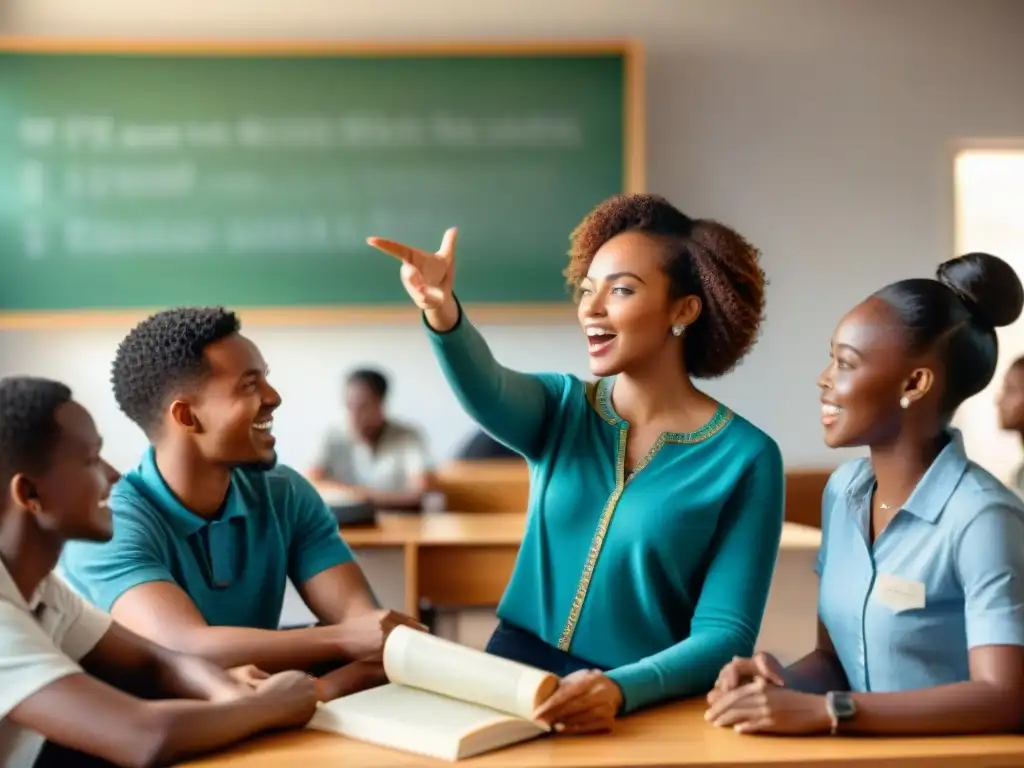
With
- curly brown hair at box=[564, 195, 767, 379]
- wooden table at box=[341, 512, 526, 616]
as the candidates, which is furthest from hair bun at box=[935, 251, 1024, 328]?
wooden table at box=[341, 512, 526, 616]

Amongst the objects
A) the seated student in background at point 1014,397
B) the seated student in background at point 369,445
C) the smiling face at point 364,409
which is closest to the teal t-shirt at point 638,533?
the seated student in background at point 1014,397

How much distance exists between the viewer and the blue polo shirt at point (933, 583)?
1.27m

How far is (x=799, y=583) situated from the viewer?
10.5 feet

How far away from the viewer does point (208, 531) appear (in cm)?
160

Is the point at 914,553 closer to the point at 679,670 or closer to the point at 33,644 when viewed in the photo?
the point at 679,670

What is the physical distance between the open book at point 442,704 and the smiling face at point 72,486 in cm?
35

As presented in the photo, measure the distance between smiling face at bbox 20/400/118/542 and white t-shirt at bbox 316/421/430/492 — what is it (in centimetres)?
389

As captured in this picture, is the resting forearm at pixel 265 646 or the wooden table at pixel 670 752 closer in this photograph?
the wooden table at pixel 670 752

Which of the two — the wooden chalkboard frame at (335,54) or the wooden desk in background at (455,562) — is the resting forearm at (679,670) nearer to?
the wooden desk in background at (455,562)

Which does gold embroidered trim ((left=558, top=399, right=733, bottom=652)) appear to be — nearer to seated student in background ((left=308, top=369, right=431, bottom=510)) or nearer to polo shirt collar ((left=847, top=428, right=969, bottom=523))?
polo shirt collar ((left=847, top=428, right=969, bottom=523))

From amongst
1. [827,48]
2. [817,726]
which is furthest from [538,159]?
[817,726]

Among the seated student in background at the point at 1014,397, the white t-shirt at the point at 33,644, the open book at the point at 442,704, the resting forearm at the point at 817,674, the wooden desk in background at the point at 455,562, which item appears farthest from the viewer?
the seated student in background at the point at 1014,397

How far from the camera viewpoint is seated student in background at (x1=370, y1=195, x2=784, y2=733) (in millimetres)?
1538

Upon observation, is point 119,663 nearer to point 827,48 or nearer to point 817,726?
point 817,726
